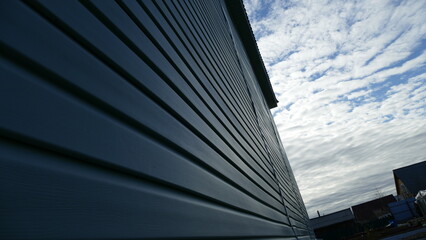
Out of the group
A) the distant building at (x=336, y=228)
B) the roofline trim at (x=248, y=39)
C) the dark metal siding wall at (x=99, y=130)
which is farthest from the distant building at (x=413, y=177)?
the dark metal siding wall at (x=99, y=130)

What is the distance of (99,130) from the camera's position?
82 centimetres

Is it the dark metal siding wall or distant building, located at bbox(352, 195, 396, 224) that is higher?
the dark metal siding wall

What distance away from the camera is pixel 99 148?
2.60 ft

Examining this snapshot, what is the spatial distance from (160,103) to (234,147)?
4.58 ft

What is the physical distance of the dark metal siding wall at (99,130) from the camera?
0.58 metres

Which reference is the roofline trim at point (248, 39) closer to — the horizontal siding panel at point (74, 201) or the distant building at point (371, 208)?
the horizontal siding panel at point (74, 201)

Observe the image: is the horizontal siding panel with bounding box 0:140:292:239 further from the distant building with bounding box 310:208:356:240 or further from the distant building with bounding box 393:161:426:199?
the distant building with bounding box 393:161:426:199

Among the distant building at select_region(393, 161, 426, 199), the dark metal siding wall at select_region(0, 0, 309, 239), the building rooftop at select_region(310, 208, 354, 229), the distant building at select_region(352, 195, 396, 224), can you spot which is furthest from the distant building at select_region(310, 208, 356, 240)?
the dark metal siding wall at select_region(0, 0, 309, 239)

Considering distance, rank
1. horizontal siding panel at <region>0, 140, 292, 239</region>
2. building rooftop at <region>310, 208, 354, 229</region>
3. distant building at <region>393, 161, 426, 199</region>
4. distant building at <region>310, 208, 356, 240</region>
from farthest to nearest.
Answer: distant building at <region>393, 161, 426, 199</region> < building rooftop at <region>310, 208, 354, 229</region> < distant building at <region>310, 208, 356, 240</region> < horizontal siding panel at <region>0, 140, 292, 239</region>

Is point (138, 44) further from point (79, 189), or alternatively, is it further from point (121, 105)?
point (79, 189)

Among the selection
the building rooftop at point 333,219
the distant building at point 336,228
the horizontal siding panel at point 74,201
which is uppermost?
the horizontal siding panel at point 74,201

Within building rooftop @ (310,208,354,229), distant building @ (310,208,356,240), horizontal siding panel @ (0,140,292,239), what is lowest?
distant building @ (310,208,356,240)

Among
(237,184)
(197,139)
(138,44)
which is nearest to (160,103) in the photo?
(138,44)

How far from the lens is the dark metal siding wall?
1.92 ft
